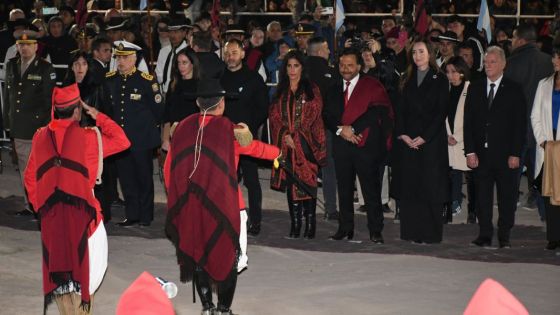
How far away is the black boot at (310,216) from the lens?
37.7 feet

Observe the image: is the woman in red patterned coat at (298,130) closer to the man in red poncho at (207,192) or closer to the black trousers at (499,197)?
the black trousers at (499,197)

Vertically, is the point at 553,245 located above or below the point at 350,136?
below

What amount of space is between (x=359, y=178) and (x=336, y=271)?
A: 1447mm

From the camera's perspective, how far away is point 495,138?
10938 mm

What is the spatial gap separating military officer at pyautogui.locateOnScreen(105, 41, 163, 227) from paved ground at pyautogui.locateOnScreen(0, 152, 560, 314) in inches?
11.5

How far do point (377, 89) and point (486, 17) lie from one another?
16.2ft

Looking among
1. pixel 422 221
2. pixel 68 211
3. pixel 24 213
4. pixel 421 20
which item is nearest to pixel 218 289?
pixel 68 211

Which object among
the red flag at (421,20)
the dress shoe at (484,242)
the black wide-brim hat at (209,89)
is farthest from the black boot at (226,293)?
the red flag at (421,20)

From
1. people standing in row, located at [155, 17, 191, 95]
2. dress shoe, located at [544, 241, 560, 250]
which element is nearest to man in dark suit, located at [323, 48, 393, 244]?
dress shoe, located at [544, 241, 560, 250]

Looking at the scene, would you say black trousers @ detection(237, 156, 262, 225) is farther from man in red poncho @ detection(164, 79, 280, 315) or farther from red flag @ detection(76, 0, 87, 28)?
red flag @ detection(76, 0, 87, 28)

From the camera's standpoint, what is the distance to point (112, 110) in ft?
39.4

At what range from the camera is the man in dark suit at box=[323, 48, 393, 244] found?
1116cm

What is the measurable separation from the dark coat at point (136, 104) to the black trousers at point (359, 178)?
2.07 meters

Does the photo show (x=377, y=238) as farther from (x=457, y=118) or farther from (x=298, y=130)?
(x=457, y=118)
